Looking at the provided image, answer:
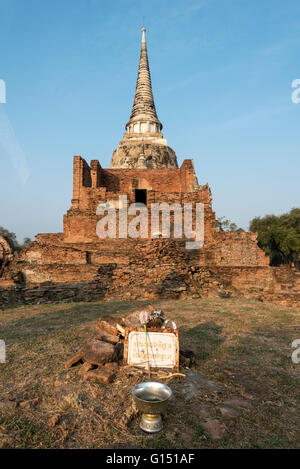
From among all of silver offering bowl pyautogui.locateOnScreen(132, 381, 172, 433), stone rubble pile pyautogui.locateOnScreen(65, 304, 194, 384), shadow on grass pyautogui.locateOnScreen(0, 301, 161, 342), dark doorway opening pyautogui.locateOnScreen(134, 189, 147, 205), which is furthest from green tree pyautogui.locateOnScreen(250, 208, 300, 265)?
silver offering bowl pyautogui.locateOnScreen(132, 381, 172, 433)

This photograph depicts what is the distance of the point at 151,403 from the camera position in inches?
80.8

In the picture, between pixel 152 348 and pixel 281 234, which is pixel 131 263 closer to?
pixel 152 348

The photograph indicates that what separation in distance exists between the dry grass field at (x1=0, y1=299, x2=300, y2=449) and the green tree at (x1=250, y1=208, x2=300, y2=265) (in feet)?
78.8

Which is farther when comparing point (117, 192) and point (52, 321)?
point (117, 192)

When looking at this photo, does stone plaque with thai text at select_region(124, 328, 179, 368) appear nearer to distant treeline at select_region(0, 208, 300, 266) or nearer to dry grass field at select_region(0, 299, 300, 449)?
dry grass field at select_region(0, 299, 300, 449)

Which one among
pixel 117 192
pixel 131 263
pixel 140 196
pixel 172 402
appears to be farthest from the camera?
pixel 140 196

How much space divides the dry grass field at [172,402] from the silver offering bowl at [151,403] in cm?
8

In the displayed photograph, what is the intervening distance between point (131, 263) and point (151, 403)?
9314mm

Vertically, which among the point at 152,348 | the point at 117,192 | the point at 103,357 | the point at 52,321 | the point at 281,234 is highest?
the point at 117,192

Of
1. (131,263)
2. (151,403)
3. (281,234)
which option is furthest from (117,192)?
(281,234)

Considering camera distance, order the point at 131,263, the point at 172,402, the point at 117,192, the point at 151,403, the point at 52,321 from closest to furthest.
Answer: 1. the point at 151,403
2. the point at 172,402
3. the point at 52,321
4. the point at 131,263
5. the point at 117,192
